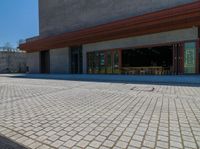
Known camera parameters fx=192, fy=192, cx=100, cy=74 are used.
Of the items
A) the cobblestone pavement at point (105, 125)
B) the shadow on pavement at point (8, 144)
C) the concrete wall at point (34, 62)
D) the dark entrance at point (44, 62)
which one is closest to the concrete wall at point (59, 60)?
the dark entrance at point (44, 62)

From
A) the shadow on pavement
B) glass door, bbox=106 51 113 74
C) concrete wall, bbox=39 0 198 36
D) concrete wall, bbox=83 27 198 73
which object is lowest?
the shadow on pavement

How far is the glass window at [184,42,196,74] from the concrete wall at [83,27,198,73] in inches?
24.0

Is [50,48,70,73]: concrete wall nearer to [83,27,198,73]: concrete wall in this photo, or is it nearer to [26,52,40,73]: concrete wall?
[26,52,40,73]: concrete wall

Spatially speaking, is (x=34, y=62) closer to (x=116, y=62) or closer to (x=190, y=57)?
(x=116, y=62)

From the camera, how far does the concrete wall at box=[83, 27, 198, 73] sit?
1540 cm

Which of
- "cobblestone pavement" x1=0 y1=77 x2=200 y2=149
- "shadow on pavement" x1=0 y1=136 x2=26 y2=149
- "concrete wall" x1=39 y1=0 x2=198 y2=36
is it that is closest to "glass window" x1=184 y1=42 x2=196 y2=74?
"concrete wall" x1=39 y1=0 x2=198 y2=36

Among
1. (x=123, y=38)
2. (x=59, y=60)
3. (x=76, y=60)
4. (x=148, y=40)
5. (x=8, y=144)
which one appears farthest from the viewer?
(x=59, y=60)

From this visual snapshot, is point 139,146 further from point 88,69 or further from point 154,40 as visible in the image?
point 88,69

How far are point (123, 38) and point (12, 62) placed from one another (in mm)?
34997

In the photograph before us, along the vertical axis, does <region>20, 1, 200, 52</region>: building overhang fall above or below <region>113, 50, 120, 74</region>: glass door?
above

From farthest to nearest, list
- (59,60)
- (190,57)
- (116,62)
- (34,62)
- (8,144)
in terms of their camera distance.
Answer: (34,62) → (59,60) → (116,62) → (190,57) → (8,144)

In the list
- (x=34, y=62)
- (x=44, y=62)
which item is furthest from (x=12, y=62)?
(x=44, y=62)

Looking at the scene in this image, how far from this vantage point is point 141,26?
16.0 metres

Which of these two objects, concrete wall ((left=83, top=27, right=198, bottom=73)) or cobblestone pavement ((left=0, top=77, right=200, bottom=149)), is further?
concrete wall ((left=83, top=27, right=198, bottom=73))
